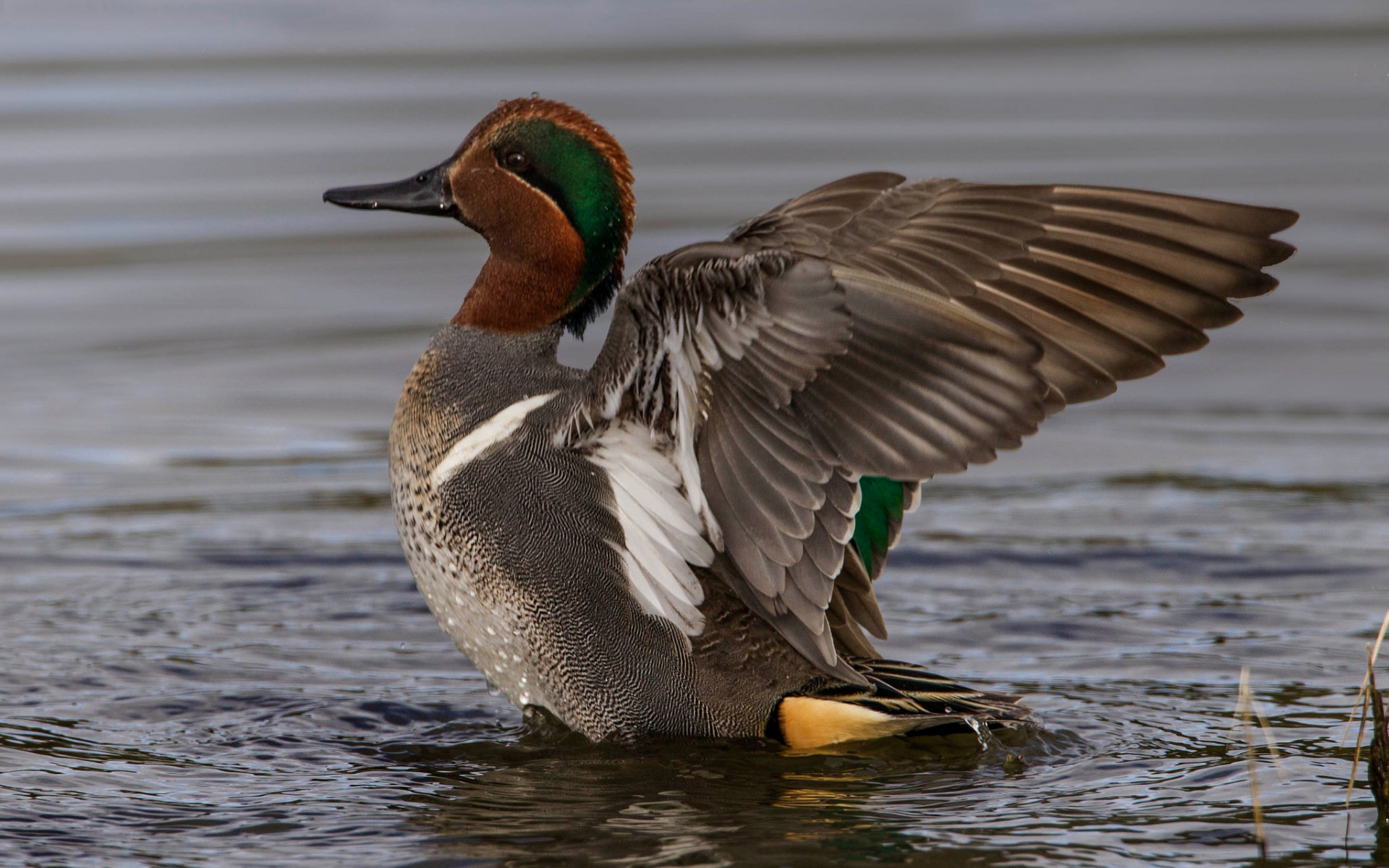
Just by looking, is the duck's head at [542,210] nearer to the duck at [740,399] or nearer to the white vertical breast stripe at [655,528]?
the duck at [740,399]

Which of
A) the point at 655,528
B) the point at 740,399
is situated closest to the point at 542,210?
the point at 655,528

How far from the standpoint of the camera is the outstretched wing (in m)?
4.08

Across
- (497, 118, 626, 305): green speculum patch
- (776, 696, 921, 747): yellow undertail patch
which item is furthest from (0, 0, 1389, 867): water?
(497, 118, 626, 305): green speculum patch

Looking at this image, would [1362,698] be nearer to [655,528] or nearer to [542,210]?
[655,528]

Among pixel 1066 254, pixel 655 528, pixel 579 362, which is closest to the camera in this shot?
pixel 1066 254

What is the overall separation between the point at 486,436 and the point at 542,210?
65cm

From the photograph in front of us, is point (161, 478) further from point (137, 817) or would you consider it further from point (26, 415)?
point (137, 817)

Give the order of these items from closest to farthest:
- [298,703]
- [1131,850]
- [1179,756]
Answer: [1131,850]
[1179,756]
[298,703]

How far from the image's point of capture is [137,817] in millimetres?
4348

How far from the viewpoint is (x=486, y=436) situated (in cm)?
485

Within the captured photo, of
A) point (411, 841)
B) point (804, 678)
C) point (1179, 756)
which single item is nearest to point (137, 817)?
point (411, 841)

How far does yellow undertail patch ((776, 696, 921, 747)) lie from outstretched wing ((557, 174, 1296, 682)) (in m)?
0.38

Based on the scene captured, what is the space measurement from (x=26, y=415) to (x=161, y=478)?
1.25 meters

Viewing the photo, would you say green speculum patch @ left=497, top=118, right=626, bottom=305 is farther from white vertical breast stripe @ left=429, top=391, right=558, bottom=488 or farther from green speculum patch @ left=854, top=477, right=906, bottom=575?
green speculum patch @ left=854, top=477, right=906, bottom=575
